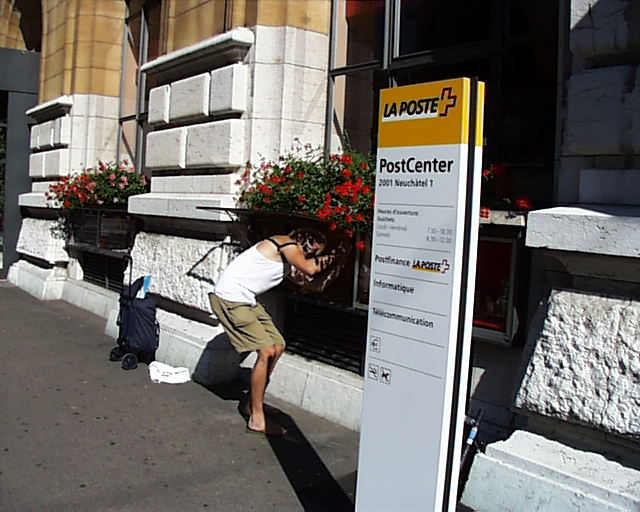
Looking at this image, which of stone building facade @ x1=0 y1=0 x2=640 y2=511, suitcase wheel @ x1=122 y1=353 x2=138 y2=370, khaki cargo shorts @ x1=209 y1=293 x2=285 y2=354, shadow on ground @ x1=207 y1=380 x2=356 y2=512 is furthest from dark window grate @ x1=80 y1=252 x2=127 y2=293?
shadow on ground @ x1=207 y1=380 x2=356 y2=512

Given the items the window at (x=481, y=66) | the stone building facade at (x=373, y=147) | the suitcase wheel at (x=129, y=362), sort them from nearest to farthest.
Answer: the stone building facade at (x=373, y=147), the window at (x=481, y=66), the suitcase wheel at (x=129, y=362)

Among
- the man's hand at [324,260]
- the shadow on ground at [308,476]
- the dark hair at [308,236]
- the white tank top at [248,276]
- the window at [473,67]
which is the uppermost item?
the window at [473,67]

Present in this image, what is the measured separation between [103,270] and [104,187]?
4.92ft

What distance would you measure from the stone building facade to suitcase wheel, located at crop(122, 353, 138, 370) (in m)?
0.28

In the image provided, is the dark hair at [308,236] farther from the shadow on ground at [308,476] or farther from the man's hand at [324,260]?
the shadow on ground at [308,476]

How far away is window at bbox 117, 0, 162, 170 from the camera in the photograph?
10383mm

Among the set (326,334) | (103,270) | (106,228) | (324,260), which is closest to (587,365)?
(324,260)

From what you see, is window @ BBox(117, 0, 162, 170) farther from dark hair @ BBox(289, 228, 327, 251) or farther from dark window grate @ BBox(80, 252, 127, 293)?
dark hair @ BBox(289, 228, 327, 251)

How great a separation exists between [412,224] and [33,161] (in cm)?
1104

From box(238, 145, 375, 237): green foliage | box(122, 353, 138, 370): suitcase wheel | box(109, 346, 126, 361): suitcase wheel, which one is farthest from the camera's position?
box(109, 346, 126, 361): suitcase wheel

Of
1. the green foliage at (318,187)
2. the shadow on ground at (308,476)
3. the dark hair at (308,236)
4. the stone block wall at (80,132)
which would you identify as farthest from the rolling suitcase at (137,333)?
the stone block wall at (80,132)

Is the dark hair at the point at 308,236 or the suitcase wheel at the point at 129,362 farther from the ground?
the dark hair at the point at 308,236

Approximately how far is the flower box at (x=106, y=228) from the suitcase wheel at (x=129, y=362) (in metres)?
2.37

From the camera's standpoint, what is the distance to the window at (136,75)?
1038 cm
